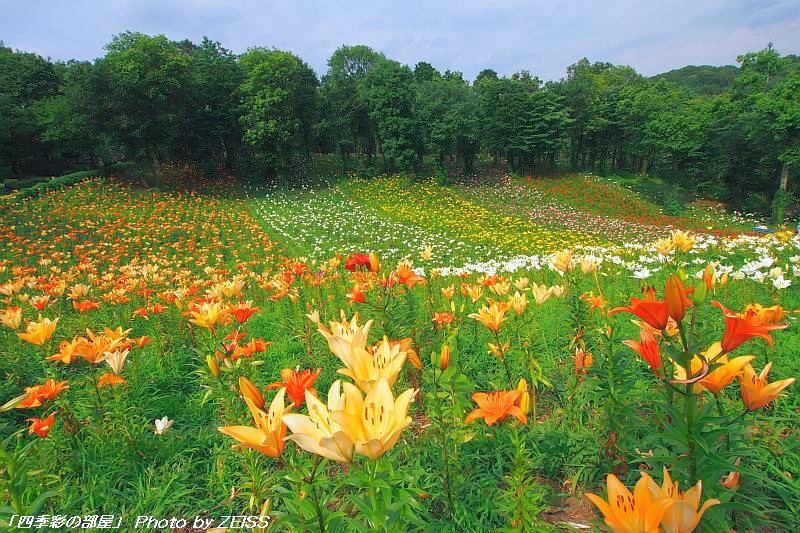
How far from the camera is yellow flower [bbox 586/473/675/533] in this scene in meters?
0.67

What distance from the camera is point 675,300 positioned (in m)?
0.83

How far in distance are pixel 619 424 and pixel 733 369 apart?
2.38 feet

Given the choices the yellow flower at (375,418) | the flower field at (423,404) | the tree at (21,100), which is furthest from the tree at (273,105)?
the yellow flower at (375,418)

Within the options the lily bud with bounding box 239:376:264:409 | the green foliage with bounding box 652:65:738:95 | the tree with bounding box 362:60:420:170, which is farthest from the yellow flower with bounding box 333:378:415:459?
the green foliage with bounding box 652:65:738:95

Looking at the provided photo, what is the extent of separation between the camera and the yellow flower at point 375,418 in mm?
761

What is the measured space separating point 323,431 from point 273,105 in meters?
22.3

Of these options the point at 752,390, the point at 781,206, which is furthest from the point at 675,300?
the point at 781,206

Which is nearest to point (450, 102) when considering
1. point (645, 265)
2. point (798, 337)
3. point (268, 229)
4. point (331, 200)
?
point (331, 200)

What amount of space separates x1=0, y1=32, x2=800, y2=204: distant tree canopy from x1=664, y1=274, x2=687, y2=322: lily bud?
20.8 m

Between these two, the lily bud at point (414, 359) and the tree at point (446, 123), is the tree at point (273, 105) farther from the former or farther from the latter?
the lily bud at point (414, 359)

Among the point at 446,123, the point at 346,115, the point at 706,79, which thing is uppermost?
the point at 706,79

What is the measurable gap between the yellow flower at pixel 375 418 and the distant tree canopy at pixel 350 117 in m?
20.5

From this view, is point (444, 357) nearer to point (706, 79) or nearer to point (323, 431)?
point (323, 431)

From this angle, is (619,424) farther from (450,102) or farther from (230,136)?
(450,102)
